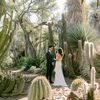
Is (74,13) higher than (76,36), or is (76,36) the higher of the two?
(74,13)

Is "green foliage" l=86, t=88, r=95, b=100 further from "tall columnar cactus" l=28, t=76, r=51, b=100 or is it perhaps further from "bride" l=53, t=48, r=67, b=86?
"bride" l=53, t=48, r=67, b=86

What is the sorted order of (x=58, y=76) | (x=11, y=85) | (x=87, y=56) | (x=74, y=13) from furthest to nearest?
(x=74, y=13) → (x=58, y=76) → (x=87, y=56) → (x=11, y=85)

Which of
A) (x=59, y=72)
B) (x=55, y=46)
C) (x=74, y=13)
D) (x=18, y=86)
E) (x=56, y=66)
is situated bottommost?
(x=18, y=86)

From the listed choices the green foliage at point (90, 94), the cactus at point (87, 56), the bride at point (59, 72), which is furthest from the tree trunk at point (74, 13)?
the green foliage at point (90, 94)

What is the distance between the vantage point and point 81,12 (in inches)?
674

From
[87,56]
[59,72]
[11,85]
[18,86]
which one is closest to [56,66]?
[59,72]

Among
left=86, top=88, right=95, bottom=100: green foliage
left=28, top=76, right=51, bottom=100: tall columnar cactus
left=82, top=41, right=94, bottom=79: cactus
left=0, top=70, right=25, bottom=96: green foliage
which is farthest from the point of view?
left=82, top=41, right=94, bottom=79: cactus

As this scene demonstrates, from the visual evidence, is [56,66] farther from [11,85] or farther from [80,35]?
[80,35]

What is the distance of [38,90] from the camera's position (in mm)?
8508

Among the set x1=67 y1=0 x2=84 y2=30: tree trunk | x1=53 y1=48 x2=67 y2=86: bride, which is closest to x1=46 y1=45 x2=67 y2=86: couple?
x1=53 y1=48 x2=67 y2=86: bride

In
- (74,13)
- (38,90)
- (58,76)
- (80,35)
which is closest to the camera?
(38,90)

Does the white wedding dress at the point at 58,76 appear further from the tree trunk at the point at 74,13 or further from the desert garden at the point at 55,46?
the tree trunk at the point at 74,13

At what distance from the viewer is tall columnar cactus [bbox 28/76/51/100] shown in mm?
8383

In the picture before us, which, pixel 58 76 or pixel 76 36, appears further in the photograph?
pixel 76 36
